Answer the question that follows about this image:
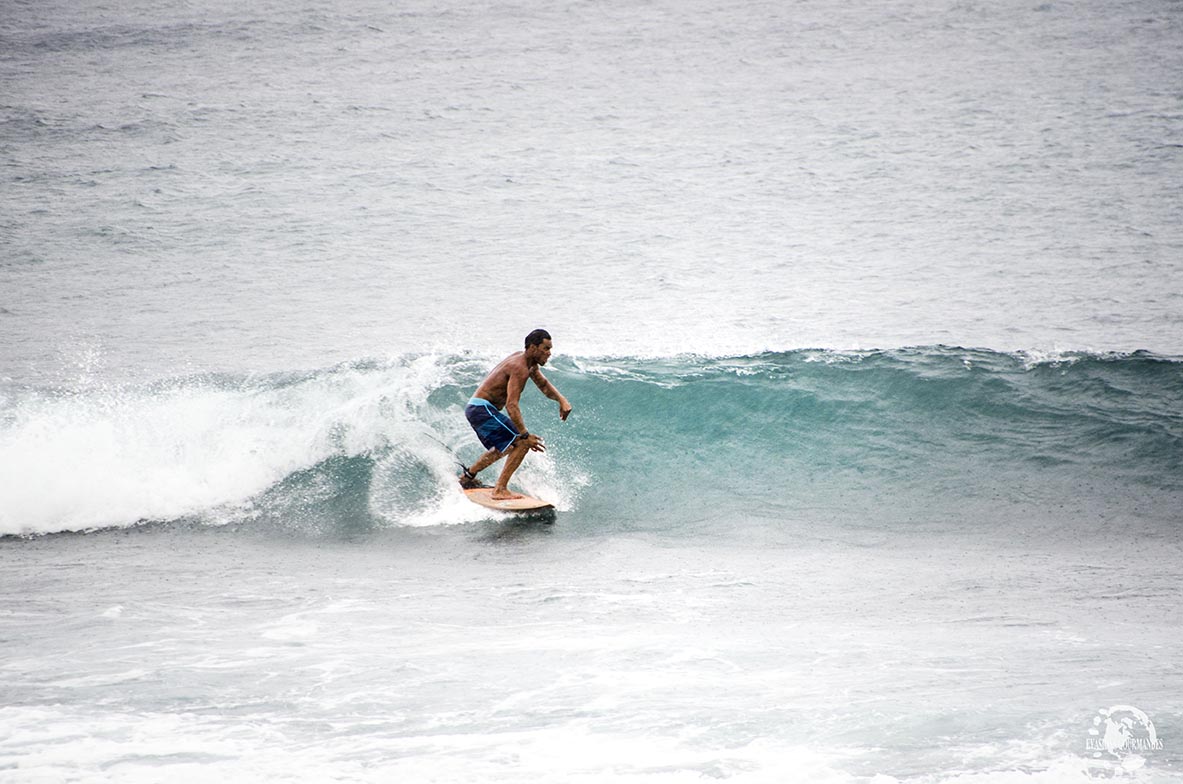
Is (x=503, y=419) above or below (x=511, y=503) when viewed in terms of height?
above

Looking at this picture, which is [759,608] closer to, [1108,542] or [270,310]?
[1108,542]

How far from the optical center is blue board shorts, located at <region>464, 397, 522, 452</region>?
872cm

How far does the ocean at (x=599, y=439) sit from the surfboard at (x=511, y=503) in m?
0.10

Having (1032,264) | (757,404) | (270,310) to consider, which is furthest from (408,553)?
(1032,264)

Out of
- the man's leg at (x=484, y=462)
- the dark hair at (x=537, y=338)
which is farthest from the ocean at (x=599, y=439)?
the dark hair at (x=537, y=338)

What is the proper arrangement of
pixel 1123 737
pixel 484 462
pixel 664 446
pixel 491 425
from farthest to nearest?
pixel 664 446
pixel 484 462
pixel 491 425
pixel 1123 737

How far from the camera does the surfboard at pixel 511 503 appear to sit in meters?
8.75

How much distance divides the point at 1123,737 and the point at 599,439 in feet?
22.2

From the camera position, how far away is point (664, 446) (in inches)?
426

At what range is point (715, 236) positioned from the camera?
22.0 m

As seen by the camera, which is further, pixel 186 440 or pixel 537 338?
pixel 186 440

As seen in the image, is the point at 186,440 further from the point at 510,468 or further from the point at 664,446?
the point at 664,446

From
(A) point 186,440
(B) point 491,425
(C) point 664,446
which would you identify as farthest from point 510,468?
(A) point 186,440

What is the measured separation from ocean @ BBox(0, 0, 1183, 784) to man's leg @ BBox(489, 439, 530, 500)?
223mm
